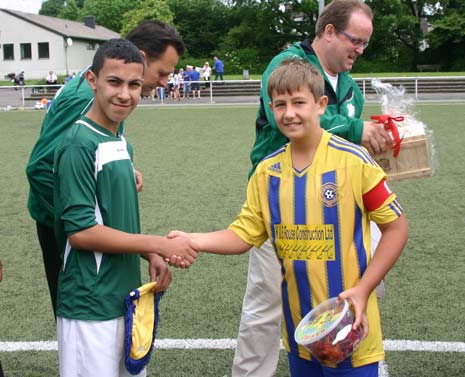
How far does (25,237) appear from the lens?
22.9ft

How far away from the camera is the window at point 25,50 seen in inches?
2662

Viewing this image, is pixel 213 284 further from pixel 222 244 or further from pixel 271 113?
pixel 222 244

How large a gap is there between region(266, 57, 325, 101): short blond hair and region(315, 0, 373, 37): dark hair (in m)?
0.79

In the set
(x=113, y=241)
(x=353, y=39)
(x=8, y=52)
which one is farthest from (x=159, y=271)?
(x=8, y=52)

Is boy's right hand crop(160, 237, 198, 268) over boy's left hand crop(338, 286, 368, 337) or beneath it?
over

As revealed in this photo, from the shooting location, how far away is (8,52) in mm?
68562

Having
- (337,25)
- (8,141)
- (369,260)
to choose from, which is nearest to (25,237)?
(337,25)

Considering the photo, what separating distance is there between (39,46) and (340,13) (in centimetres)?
6754

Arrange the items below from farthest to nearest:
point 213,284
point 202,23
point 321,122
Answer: point 202,23
point 213,284
point 321,122

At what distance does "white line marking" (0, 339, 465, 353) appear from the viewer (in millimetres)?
4133

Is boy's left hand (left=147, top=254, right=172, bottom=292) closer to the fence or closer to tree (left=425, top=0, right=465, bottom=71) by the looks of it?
the fence

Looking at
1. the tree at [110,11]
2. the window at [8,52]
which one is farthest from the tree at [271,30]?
the tree at [110,11]

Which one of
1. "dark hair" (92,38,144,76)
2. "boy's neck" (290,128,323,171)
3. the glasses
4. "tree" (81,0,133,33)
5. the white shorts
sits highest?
"tree" (81,0,133,33)

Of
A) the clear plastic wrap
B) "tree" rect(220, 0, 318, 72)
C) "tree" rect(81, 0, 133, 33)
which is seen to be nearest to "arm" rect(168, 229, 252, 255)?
the clear plastic wrap
